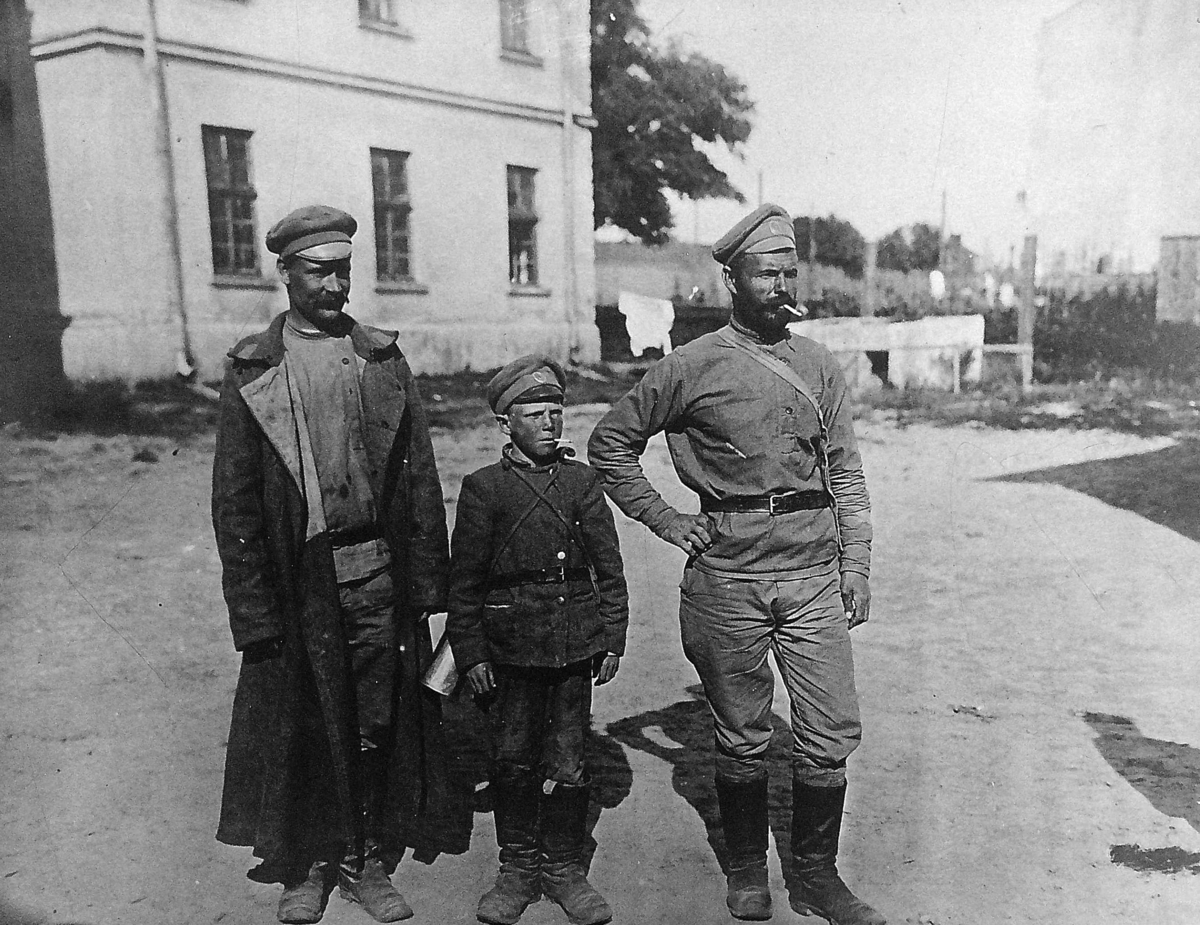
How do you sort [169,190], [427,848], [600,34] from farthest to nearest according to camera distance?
[600,34], [169,190], [427,848]

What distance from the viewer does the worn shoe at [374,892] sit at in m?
2.87

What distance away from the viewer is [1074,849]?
3.21 m

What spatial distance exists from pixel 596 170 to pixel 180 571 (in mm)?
3225

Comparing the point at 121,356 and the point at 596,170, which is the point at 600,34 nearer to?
the point at 596,170

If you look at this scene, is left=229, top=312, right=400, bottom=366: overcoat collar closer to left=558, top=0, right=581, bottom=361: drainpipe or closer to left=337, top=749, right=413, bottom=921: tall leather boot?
left=337, top=749, right=413, bottom=921: tall leather boot

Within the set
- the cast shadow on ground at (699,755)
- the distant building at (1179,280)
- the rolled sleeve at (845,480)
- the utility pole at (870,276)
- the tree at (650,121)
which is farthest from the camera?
the utility pole at (870,276)

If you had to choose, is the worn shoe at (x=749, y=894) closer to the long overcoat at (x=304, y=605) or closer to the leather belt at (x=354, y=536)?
the long overcoat at (x=304, y=605)

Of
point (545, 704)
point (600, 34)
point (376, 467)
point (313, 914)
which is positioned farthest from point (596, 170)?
point (313, 914)

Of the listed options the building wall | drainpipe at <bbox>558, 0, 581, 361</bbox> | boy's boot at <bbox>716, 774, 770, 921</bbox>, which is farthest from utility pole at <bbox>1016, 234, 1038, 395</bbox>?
the building wall

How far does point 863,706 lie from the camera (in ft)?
14.6

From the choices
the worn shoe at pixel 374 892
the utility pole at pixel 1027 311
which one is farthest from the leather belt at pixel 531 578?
the utility pole at pixel 1027 311

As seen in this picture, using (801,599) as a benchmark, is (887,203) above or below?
above

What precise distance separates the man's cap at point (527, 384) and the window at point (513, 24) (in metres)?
2.36

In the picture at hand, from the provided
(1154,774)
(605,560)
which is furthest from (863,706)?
→ (605,560)
